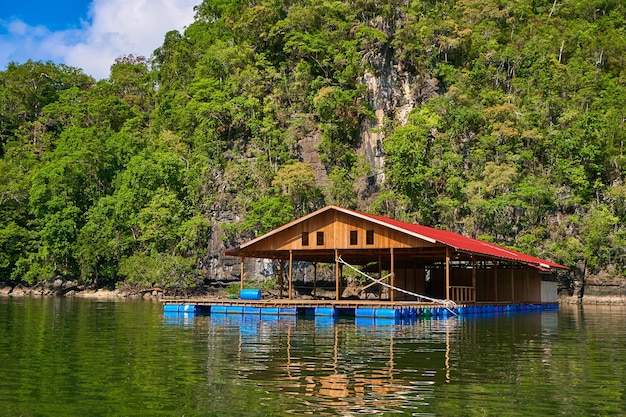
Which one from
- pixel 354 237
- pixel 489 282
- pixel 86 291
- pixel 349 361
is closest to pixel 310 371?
pixel 349 361

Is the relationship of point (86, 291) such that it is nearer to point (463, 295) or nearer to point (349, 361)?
point (463, 295)

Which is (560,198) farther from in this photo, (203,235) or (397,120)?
(203,235)

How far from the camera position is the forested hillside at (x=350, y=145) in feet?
194

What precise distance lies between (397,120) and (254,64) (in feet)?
57.7

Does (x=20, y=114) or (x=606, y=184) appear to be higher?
(x=20, y=114)

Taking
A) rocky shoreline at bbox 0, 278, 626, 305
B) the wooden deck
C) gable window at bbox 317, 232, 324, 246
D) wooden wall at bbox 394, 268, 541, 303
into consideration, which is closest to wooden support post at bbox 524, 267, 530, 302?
wooden wall at bbox 394, 268, 541, 303

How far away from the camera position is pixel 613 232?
56.3m

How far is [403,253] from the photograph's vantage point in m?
37.6

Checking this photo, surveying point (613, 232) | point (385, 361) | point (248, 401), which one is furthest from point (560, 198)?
point (248, 401)

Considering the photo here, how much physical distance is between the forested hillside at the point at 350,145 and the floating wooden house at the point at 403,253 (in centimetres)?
1221

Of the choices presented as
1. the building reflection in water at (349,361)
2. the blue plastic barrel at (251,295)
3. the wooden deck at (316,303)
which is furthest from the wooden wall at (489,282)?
the building reflection in water at (349,361)

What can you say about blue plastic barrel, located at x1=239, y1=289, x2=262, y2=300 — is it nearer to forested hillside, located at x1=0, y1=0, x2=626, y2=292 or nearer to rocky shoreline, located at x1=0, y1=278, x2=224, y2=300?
forested hillside, located at x1=0, y1=0, x2=626, y2=292

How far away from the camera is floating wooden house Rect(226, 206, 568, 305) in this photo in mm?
33375

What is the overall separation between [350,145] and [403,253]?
102 feet
